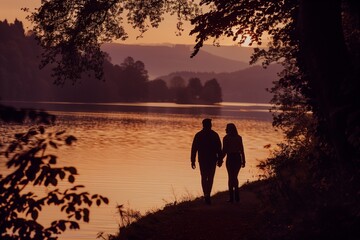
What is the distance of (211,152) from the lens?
1761 cm

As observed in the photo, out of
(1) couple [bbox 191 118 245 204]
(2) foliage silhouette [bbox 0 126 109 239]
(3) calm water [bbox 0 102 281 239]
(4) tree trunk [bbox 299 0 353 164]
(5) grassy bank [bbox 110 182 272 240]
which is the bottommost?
(3) calm water [bbox 0 102 281 239]

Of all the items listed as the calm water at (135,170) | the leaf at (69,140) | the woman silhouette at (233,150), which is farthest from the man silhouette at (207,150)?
the leaf at (69,140)

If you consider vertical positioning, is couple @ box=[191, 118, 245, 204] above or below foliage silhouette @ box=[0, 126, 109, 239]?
below

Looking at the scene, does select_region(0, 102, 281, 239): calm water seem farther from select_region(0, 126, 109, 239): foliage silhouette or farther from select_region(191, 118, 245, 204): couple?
select_region(191, 118, 245, 204): couple

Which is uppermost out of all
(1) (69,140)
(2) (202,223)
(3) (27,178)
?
(1) (69,140)

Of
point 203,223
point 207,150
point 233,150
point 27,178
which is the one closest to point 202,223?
point 203,223

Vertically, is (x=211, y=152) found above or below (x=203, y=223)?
above

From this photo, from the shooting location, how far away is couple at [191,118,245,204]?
17.6 meters

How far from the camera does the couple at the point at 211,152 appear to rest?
1758 centimetres

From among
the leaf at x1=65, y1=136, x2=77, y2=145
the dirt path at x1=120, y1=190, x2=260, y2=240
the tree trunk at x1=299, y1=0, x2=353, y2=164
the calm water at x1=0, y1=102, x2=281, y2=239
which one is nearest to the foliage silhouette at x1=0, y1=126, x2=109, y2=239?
the leaf at x1=65, y1=136, x2=77, y2=145

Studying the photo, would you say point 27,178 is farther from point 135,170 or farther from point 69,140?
point 135,170

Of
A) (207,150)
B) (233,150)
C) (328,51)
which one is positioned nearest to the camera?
(328,51)

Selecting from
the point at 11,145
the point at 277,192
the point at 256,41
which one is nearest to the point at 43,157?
the point at 11,145

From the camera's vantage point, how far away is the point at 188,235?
43.2 feet
